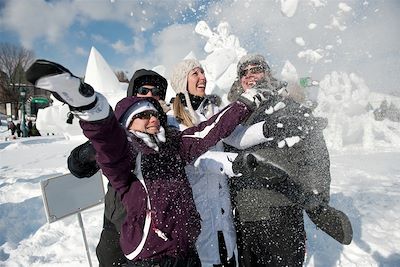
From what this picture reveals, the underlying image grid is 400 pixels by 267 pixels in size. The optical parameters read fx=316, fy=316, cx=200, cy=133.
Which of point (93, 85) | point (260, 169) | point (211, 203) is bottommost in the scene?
point (211, 203)

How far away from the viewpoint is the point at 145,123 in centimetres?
154

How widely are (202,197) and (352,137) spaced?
36.8 ft

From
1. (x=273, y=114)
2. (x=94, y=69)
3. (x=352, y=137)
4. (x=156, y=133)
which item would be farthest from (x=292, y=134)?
(x=94, y=69)

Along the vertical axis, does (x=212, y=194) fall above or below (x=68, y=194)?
above

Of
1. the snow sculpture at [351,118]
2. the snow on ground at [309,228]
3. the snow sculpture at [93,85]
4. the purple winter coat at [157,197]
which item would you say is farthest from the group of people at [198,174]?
the snow sculpture at [93,85]

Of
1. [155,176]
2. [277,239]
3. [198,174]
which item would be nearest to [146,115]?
[155,176]

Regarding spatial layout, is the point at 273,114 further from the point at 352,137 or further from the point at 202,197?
the point at 352,137

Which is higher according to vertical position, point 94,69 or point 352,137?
point 94,69

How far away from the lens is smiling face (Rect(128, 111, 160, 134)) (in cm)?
153

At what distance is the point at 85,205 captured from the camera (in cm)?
283

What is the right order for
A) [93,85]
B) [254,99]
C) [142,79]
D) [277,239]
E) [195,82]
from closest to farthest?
[254,99] < [277,239] < [142,79] < [195,82] < [93,85]

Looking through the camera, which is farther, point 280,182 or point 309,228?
point 309,228

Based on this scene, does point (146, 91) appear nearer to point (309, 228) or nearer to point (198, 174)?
point (198, 174)

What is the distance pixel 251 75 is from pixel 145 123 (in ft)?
2.74
